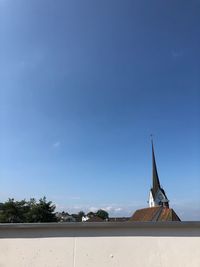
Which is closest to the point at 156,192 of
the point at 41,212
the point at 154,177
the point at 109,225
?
the point at 154,177

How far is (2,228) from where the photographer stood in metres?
3.09

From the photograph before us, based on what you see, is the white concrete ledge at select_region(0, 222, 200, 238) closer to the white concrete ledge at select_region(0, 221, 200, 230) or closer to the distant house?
A: the white concrete ledge at select_region(0, 221, 200, 230)

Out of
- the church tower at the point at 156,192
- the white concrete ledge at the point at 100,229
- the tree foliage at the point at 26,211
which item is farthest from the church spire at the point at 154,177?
the white concrete ledge at the point at 100,229
